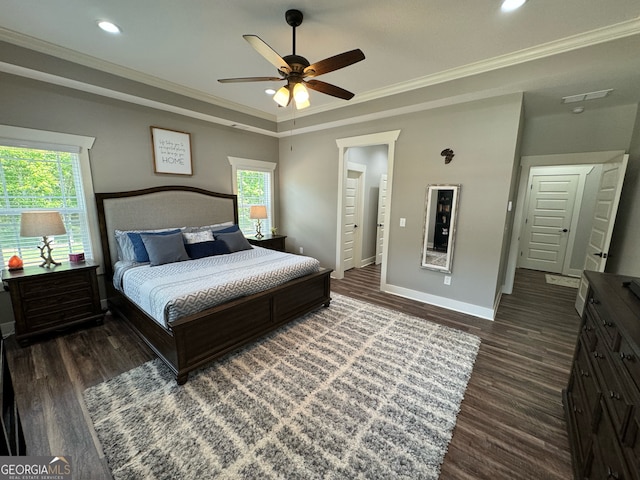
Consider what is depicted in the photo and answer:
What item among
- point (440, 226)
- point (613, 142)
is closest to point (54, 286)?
point (440, 226)

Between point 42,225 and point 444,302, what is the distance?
4710mm

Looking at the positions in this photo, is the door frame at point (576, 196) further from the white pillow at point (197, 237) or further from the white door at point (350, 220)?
the white pillow at point (197, 237)

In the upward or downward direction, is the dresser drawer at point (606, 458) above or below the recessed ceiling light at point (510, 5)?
below

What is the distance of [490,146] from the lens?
299 centimetres

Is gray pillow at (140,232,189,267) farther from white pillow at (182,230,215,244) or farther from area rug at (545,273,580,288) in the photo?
area rug at (545,273,580,288)

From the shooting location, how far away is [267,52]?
179 centimetres

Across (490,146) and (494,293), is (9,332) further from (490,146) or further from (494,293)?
(490,146)

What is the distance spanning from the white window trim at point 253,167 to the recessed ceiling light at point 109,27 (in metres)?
2.19

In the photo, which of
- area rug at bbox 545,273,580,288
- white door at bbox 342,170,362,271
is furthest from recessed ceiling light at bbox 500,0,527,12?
area rug at bbox 545,273,580,288

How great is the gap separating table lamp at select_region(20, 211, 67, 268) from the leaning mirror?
4.27 m

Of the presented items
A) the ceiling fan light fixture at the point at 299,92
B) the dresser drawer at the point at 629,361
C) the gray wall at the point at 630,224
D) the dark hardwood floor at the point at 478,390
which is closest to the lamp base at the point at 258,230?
the dark hardwood floor at the point at 478,390

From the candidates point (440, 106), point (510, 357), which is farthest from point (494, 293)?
point (440, 106)

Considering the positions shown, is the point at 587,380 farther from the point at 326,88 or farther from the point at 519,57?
the point at 519,57

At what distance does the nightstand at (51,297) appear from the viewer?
2.43 m
